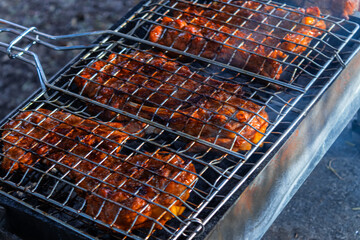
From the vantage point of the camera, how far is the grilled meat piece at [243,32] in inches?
136

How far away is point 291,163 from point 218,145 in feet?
1.74

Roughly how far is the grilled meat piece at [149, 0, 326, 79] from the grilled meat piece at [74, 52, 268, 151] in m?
0.27

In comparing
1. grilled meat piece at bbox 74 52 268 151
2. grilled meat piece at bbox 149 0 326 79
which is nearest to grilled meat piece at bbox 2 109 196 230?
grilled meat piece at bbox 74 52 268 151

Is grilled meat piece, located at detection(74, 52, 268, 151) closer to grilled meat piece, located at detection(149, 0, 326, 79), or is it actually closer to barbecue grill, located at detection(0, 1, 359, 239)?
barbecue grill, located at detection(0, 1, 359, 239)

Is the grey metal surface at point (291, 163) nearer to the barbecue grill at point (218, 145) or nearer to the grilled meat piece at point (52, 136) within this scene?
the barbecue grill at point (218, 145)

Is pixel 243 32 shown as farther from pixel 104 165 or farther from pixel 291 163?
pixel 104 165

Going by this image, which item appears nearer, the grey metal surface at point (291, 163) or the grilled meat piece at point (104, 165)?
the grilled meat piece at point (104, 165)

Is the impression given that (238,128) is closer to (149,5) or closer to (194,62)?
(194,62)

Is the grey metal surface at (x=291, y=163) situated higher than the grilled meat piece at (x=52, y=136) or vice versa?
the grilled meat piece at (x=52, y=136)

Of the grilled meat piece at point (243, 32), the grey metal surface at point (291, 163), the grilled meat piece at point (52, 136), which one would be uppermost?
the grilled meat piece at point (52, 136)

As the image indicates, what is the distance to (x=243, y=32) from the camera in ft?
12.2

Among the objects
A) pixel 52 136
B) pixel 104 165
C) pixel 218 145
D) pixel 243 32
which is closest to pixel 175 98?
pixel 218 145

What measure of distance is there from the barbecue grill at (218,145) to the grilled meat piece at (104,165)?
0.06m

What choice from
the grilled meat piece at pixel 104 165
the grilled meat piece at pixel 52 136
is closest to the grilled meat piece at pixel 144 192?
the grilled meat piece at pixel 104 165
